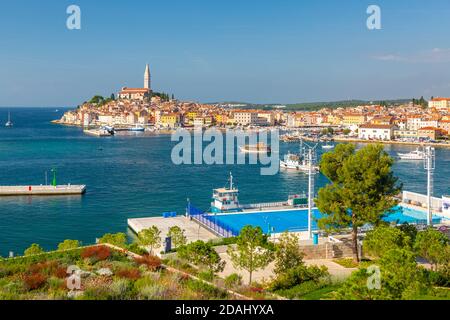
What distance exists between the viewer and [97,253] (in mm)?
5328

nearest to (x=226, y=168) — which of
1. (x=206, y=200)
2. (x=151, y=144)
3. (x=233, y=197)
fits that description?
(x=206, y=200)

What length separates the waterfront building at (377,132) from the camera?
39125mm

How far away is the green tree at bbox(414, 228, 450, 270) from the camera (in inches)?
240

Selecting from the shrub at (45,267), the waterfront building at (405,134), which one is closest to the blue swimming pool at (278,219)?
the shrub at (45,267)

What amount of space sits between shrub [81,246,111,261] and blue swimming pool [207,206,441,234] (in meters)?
4.12

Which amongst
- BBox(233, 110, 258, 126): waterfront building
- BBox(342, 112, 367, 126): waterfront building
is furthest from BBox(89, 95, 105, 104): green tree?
BBox(342, 112, 367, 126): waterfront building

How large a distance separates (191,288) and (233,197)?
8796mm

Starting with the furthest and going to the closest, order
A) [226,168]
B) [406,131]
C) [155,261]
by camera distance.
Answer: [406,131] < [226,168] < [155,261]

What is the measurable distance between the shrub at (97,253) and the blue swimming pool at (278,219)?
13.5 feet

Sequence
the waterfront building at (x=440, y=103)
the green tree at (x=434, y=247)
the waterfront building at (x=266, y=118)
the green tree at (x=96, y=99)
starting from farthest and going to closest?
the green tree at (x=96, y=99), the waterfront building at (x=440, y=103), the waterfront building at (x=266, y=118), the green tree at (x=434, y=247)

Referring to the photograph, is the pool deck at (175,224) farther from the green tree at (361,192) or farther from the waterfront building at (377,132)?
the waterfront building at (377,132)

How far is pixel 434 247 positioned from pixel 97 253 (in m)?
4.01
